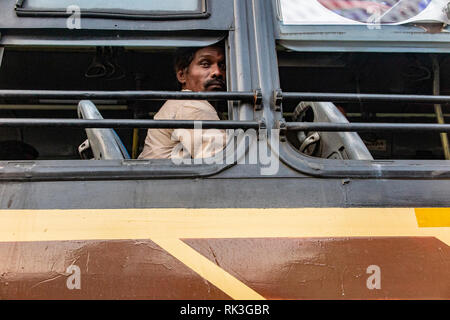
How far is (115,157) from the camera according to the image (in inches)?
56.1

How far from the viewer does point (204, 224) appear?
1.22 meters

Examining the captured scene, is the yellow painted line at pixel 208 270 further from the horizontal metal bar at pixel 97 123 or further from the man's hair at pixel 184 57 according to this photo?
the man's hair at pixel 184 57

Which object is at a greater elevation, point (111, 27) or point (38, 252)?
point (111, 27)

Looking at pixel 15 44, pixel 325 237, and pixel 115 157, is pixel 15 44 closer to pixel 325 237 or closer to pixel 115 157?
pixel 115 157

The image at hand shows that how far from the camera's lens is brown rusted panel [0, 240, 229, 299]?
114 centimetres

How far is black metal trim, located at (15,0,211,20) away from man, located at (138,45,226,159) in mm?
148

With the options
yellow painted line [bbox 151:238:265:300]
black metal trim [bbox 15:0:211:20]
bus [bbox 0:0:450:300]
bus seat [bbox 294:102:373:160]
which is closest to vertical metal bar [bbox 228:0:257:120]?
bus [bbox 0:0:450:300]

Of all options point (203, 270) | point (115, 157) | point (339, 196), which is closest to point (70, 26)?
point (115, 157)

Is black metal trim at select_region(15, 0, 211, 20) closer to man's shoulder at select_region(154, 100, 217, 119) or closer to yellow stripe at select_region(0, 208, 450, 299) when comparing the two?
man's shoulder at select_region(154, 100, 217, 119)

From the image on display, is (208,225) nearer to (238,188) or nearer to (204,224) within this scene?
(204,224)

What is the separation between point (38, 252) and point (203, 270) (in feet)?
1.50

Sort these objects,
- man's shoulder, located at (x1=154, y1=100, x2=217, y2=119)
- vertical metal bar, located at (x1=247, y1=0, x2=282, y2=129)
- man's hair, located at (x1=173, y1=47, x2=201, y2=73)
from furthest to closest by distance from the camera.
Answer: man's hair, located at (x1=173, y1=47, x2=201, y2=73), man's shoulder, located at (x1=154, y1=100, x2=217, y2=119), vertical metal bar, located at (x1=247, y1=0, x2=282, y2=129)

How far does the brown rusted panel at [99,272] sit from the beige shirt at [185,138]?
40 centimetres

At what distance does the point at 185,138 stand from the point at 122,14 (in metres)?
0.48
